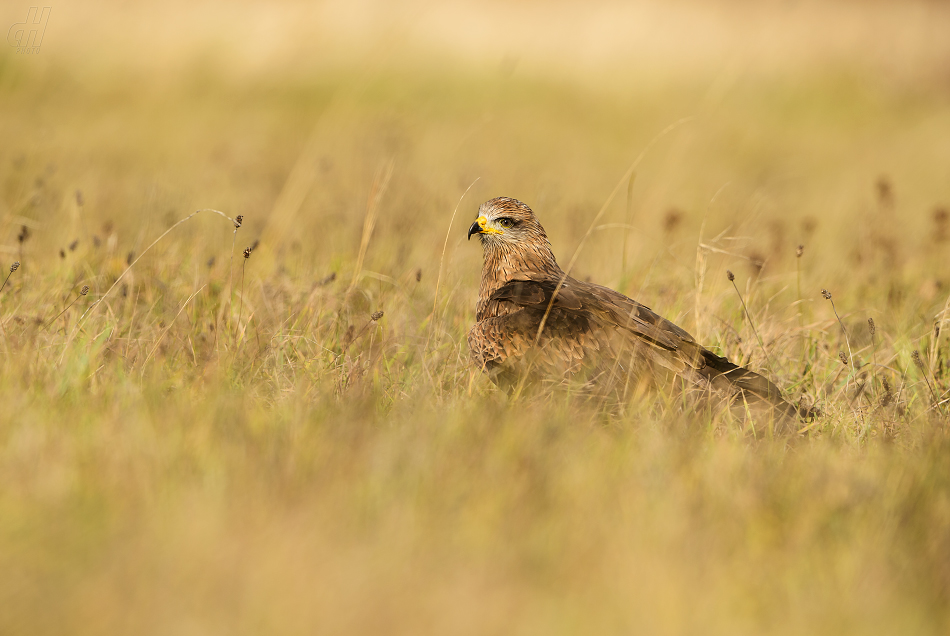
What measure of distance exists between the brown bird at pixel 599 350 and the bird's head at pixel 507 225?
2.07ft

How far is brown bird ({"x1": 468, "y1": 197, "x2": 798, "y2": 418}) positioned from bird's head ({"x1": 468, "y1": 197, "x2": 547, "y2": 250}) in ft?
2.07

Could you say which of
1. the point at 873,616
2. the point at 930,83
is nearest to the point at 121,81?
the point at 873,616

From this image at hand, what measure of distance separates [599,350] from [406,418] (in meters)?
1.00

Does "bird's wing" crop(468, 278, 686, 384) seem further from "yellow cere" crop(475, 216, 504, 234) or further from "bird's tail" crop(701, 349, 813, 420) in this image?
"yellow cere" crop(475, 216, 504, 234)

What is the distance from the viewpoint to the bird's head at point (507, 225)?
4566mm

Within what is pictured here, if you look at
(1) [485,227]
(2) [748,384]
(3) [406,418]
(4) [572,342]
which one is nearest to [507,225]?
(1) [485,227]

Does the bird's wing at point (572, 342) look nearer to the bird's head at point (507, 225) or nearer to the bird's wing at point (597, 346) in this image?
the bird's wing at point (597, 346)

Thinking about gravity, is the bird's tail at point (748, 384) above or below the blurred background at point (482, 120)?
below

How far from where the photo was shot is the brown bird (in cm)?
353

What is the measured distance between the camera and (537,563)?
7.33 feet

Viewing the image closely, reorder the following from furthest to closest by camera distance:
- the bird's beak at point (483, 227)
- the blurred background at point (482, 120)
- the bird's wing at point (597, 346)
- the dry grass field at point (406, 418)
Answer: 1. the blurred background at point (482, 120)
2. the bird's beak at point (483, 227)
3. the bird's wing at point (597, 346)
4. the dry grass field at point (406, 418)

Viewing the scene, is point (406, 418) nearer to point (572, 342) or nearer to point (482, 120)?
point (572, 342)

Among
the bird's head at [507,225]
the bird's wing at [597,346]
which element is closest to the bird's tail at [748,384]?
the bird's wing at [597,346]

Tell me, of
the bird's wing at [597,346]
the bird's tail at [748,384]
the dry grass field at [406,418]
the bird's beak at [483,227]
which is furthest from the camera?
the bird's beak at [483,227]
